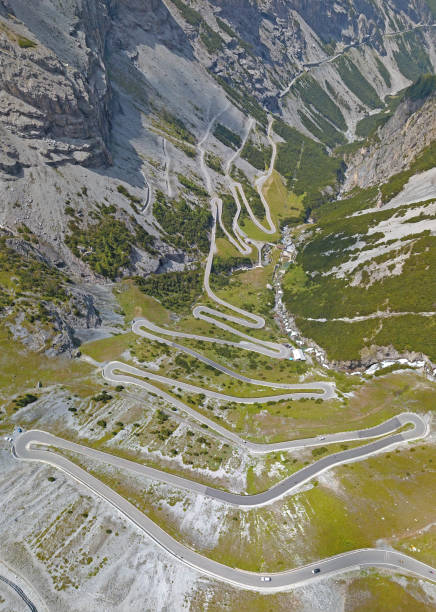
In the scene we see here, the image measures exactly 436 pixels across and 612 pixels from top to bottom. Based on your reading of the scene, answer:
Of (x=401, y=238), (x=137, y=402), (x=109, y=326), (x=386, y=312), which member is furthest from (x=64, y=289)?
(x=401, y=238)

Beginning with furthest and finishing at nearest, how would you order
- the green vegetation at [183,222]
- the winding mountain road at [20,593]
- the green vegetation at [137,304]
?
the green vegetation at [183,222] < the green vegetation at [137,304] < the winding mountain road at [20,593]

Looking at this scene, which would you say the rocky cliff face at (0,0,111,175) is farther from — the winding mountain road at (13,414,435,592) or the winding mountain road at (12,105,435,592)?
the winding mountain road at (13,414,435,592)

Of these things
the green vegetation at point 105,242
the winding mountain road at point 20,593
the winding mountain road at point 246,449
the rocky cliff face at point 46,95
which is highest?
the rocky cliff face at point 46,95

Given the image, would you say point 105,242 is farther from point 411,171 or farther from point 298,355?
point 411,171

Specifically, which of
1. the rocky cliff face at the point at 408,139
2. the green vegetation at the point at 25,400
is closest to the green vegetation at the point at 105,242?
the green vegetation at the point at 25,400

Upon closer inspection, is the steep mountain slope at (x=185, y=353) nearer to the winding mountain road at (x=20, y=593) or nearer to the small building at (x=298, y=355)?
the winding mountain road at (x=20, y=593)
